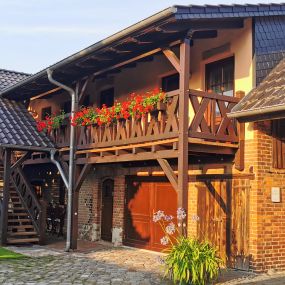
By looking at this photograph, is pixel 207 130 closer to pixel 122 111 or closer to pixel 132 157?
pixel 132 157

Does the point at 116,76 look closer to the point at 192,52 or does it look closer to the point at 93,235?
the point at 192,52

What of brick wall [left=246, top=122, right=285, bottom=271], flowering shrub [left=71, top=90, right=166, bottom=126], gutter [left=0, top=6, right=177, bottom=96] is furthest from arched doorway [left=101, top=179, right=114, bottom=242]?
brick wall [left=246, top=122, right=285, bottom=271]

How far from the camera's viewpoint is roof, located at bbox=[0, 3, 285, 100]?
845cm

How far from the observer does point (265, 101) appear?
8547mm

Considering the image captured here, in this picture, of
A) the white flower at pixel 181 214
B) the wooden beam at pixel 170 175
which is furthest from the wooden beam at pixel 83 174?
the white flower at pixel 181 214

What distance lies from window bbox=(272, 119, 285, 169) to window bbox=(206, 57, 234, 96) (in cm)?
126

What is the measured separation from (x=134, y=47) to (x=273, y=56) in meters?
3.04

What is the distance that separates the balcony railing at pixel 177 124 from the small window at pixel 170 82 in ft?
4.28

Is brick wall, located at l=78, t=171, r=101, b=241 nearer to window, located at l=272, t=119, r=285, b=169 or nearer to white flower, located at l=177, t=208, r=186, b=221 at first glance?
window, located at l=272, t=119, r=285, b=169

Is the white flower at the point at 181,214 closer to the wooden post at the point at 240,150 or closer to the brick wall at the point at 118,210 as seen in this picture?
the wooden post at the point at 240,150

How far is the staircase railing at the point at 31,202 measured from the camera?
42.5 feet

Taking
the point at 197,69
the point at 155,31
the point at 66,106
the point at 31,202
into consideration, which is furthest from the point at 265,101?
the point at 66,106

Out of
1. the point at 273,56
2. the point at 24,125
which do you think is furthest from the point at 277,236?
the point at 24,125

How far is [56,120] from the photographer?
1338cm
